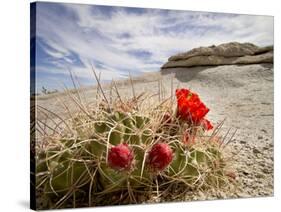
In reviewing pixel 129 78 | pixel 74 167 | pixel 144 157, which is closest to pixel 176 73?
pixel 129 78

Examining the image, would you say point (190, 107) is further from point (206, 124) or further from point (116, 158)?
point (116, 158)

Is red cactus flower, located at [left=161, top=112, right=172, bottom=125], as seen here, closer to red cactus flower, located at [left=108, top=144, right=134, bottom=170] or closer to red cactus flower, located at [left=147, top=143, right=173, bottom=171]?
red cactus flower, located at [left=147, top=143, right=173, bottom=171]

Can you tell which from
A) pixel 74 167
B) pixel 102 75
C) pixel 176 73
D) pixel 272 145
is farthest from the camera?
pixel 272 145

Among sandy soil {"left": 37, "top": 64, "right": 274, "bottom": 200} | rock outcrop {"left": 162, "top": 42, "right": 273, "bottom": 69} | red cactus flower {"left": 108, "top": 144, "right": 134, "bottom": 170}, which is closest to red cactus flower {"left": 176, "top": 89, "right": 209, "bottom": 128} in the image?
sandy soil {"left": 37, "top": 64, "right": 274, "bottom": 200}

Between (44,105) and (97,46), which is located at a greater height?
(97,46)

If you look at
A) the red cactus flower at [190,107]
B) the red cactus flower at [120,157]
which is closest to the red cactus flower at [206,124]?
the red cactus flower at [190,107]

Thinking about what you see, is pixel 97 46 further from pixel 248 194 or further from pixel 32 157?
pixel 248 194

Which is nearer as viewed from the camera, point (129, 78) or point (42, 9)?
point (42, 9)
